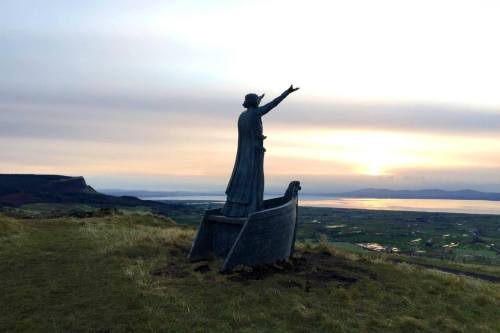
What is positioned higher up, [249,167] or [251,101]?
[251,101]

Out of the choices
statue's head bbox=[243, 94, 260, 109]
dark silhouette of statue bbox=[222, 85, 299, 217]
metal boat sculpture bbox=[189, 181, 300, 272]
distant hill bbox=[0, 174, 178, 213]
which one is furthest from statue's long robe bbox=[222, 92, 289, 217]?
distant hill bbox=[0, 174, 178, 213]

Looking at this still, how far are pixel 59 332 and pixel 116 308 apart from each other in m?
1.63

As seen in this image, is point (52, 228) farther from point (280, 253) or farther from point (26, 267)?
point (280, 253)

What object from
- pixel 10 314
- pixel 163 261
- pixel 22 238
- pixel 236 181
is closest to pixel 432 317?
pixel 236 181

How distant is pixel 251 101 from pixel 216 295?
307 inches

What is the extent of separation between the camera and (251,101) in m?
16.9

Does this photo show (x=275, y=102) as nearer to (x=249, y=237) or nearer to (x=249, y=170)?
(x=249, y=170)

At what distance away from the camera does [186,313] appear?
1092 centimetres

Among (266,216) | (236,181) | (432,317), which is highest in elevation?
(236,181)

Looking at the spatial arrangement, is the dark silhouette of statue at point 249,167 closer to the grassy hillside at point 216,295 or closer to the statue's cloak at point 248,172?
the statue's cloak at point 248,172

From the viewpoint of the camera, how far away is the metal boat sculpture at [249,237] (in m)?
14.4

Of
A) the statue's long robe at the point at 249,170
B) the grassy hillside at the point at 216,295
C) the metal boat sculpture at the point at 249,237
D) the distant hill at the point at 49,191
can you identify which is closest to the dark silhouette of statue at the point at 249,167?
the statue's long robe at the point at 249,170

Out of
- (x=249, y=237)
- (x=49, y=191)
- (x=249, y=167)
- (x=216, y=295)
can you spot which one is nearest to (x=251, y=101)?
(x=249, y=167)

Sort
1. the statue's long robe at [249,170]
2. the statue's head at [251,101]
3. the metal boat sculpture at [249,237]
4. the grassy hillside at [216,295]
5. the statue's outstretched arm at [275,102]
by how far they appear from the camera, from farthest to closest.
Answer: the statue's head at [251,101] → the statue's long robe at [249,170] → the statue's outstretched arm at [275,102] → the metal boat sculpture at [249,237] → the grassy hillside at [216,295]
